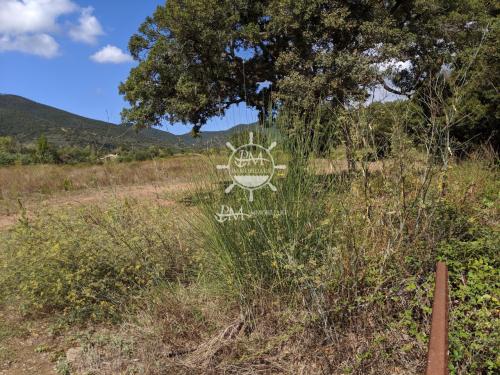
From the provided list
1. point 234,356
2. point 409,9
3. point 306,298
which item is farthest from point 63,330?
point 409,9

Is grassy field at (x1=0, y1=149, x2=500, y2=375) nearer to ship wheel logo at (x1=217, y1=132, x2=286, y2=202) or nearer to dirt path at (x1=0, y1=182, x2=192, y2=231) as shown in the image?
ship wheel logo at (x1=217, y1=132, x2=286, y2=202)

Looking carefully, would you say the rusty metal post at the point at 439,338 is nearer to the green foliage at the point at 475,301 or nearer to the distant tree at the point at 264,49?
the green foliage at the point at 475,301

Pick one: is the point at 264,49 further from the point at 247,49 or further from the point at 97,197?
the point at 97,197

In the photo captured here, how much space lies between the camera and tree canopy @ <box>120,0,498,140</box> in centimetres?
829

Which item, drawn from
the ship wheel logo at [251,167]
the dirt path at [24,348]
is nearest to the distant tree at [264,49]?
the ship wheel logo at [251,167]

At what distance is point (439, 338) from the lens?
119 centimetres

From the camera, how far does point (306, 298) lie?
239 centimetres

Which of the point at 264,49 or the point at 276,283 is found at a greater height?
the point at 264,49

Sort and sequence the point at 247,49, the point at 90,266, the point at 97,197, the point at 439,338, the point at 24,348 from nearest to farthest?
the point at 439,338 < the point at 24,348 < the point at 90,266 < the point at 97,197 < the point at 247,49

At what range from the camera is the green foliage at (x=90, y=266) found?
10.3ft

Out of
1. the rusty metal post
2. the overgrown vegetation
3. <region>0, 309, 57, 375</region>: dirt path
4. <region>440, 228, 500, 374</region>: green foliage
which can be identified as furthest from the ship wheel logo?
<region>0, 309, 57, 375</region>: dirt path

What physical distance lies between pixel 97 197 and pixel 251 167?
210 inches

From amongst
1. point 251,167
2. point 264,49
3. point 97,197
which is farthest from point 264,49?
point 251,167

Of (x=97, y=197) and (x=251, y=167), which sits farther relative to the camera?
(x=97, y=197)
